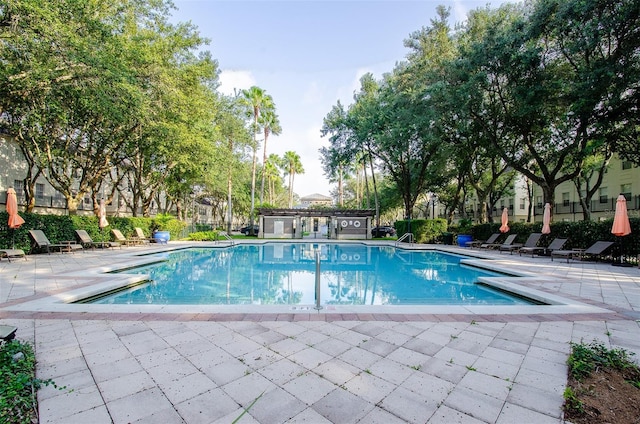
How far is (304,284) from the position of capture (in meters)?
8.48

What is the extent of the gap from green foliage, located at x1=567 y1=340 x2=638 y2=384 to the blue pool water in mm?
3183

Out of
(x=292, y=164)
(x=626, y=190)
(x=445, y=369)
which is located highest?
(x=292, y=164)

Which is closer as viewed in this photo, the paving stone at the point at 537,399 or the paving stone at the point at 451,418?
the paving stone at the point at 451,418

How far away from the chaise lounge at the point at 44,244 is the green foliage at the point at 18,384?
11361mm

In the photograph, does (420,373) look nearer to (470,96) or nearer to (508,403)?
(508,403)

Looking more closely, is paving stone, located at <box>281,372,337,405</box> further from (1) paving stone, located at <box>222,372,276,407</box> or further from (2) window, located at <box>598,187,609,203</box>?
(2) window, located at <box>598,187,609,203</box>

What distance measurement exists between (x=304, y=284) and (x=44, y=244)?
1049cm

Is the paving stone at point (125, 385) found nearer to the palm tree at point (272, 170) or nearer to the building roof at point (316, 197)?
the palm tree at point (272, 170)

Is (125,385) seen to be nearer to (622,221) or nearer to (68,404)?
(68,404)

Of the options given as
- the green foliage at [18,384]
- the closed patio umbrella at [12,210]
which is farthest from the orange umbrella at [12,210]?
the green foliage at [18,384]

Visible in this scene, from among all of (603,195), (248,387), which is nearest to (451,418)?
(248,387)

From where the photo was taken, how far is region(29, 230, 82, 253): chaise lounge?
11367 mm

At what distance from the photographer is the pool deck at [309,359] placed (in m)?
2.12

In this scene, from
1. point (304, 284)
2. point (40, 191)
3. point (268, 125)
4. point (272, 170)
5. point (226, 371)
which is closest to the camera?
point (226, 371)
